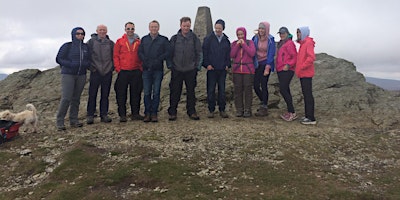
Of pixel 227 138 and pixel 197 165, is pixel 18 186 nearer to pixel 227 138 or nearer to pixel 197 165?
pixel 197 165

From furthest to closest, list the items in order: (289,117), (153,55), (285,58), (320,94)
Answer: (320,94)
(289,117)
(285,58)
(153,55)

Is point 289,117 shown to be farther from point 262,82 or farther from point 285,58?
point 285,58

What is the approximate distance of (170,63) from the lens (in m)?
12.8

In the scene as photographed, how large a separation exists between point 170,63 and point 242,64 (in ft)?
9.66

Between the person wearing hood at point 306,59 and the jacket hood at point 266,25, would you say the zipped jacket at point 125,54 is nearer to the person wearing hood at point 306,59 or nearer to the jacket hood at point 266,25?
the jacket hood at point 266,25

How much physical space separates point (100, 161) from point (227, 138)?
4183 mm

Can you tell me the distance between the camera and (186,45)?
494 inches

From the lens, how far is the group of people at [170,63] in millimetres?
12102

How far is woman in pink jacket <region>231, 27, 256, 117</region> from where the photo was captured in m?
13.1

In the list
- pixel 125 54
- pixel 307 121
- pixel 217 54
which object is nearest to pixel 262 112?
pixel 307 121

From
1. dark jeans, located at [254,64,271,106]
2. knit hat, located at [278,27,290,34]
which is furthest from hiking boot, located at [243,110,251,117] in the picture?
knit hat, located at [278,27,290,34]

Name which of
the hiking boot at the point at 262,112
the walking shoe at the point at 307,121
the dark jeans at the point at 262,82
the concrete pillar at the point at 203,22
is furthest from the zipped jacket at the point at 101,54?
the concrete pillar at the point at 203,22

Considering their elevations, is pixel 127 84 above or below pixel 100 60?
below

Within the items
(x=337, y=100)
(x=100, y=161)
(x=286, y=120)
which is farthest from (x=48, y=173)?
(x=337, y=100)
